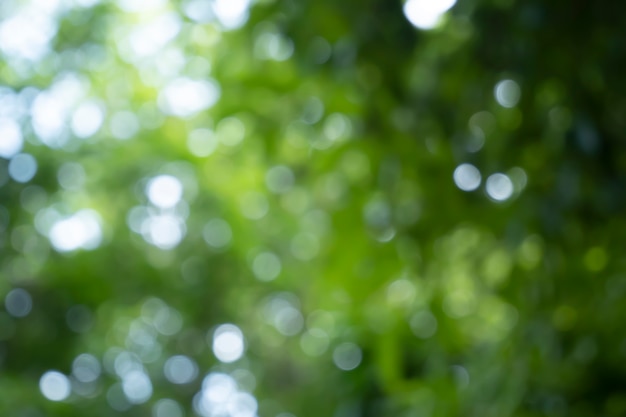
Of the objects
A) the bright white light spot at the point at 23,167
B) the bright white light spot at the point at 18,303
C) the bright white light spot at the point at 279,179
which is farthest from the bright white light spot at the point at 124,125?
the bright white light spot at the point at 279,179

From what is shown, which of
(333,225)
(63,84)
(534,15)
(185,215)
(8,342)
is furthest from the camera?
(185,215)

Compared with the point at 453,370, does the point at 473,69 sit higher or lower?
higher

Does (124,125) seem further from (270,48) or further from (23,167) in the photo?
(270,48)

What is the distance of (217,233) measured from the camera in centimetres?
291

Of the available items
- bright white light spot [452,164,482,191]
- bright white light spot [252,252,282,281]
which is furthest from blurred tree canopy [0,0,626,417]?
bright white light spot [252,252,282,281]

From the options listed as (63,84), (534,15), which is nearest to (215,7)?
(534,15)

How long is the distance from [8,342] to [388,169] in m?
1.26

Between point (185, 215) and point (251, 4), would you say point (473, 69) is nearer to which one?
point (251, 4)

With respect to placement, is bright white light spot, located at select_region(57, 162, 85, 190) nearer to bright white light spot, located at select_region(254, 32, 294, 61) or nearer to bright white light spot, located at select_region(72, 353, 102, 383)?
bright white light spot, located at select_region(72, 353, 102, 383)

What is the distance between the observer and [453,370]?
162 cm

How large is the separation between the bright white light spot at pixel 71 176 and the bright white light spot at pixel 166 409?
0.64 m

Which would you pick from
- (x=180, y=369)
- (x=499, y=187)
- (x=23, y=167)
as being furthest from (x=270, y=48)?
(x=180, y=369)

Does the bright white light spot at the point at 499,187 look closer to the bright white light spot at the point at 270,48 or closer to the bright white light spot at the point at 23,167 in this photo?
the bright white light spot at the point at 270,48

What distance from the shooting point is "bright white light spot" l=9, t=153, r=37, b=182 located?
2.22 m
